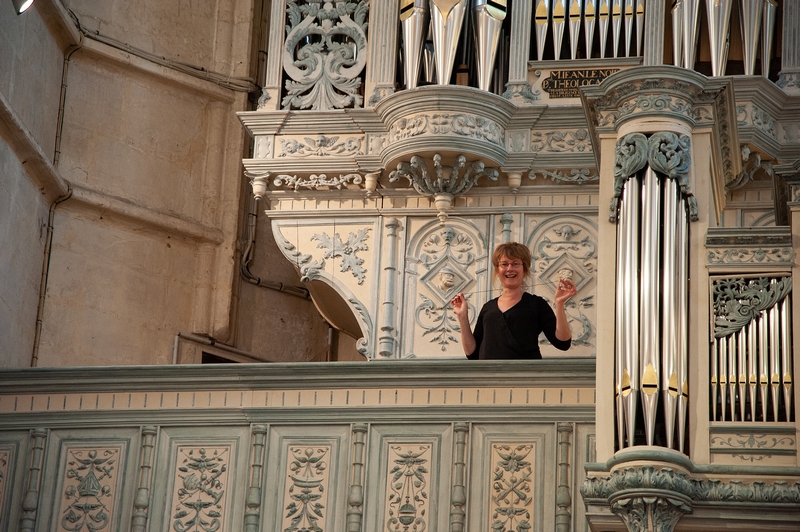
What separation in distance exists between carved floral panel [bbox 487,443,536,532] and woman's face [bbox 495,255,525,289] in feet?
3.42

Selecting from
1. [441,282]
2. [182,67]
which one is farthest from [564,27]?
[182,67]

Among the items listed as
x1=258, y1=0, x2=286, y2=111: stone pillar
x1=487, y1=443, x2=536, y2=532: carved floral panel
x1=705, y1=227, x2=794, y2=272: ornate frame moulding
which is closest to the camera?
x1=705, y1=227, x2=794, y2=272: ornate frame moulding

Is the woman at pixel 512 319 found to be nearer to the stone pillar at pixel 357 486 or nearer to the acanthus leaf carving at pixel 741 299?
the stone pillar at pixel 357 486

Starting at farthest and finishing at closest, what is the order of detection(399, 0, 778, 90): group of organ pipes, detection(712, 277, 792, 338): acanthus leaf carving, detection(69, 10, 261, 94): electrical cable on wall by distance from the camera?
detection(69, 10, 261, 94): electrical cable on wall → detection(399, 0, 778, 90): group of organ pipes → detection(712, 277, 792, 338): acanthus leaf carving

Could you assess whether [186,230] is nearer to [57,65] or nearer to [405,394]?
[57,65]

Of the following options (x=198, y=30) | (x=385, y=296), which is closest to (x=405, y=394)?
(x=385, y=296)

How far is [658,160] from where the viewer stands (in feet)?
30.1

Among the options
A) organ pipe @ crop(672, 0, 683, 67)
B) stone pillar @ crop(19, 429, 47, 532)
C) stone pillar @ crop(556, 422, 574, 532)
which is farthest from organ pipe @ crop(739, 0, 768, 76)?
stone pillar @ crop(19, 429, 47, 532)

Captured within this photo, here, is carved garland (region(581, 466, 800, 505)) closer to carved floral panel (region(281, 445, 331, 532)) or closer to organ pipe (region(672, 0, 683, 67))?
carved floral panel (region(281, 445, 331, 532))

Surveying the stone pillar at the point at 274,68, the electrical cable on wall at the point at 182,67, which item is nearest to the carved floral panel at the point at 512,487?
the stone pillar at the point at 274,68

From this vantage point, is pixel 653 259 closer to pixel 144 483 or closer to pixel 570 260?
pixel 144 483

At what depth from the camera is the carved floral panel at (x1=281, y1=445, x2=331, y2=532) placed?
9.67 m

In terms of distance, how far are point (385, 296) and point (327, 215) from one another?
91cm

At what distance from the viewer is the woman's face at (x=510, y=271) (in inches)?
396
